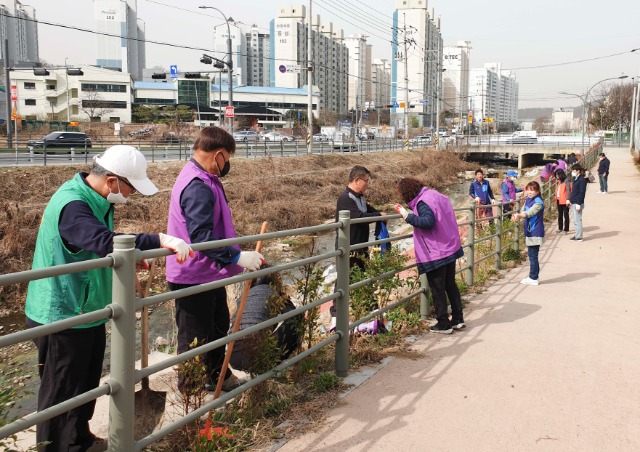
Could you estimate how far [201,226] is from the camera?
363cm

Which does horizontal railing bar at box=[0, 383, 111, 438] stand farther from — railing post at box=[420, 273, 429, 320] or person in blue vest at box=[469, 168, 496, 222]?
person in blue vest at box=[469, 168, 496, 222]

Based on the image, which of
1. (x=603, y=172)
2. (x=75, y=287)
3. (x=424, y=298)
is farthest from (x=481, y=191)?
(x=603, y=172)

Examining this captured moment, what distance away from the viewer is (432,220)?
220 inches

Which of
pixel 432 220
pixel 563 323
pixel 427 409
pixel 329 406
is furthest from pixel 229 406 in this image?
pixel 563 323

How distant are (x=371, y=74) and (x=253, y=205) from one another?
13246cm

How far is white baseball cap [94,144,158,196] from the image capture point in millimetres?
3104

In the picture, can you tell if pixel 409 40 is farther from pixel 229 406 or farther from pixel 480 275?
pixel 229 406

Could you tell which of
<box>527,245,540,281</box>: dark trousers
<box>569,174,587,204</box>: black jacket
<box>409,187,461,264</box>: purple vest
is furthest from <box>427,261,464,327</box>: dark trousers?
<box>569,174,587,204</box>: black jacket

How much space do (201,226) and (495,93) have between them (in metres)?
160

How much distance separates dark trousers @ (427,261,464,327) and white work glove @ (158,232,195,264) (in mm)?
3272

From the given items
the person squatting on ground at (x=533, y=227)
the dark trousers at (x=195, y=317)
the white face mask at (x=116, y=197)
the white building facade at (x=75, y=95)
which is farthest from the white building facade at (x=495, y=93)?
the white face mask at (x=116, y=197)

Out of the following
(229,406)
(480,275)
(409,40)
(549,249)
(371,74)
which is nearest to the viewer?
(229,406)

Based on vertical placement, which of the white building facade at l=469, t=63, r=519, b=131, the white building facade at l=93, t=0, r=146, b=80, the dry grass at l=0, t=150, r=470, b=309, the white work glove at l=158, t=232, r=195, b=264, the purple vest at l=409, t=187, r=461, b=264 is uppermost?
the white building facade at l=93, t=0, r=146, b=80

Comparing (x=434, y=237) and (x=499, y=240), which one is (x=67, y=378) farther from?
(x=499, y=240)
